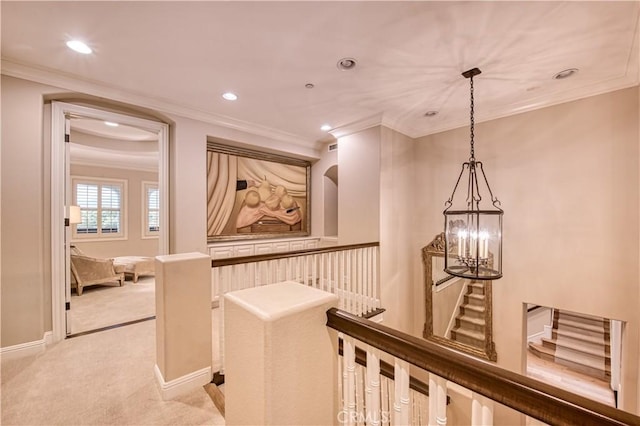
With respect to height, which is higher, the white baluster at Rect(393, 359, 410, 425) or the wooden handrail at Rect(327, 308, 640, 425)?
the wooden handrail at Rect(327, 308, 640, 425)

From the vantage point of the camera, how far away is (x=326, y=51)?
7.75ft

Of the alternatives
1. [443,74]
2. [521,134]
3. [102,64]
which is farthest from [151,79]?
[521,134]

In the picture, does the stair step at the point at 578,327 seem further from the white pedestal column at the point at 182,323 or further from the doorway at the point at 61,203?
the doorway at the point at 61,203

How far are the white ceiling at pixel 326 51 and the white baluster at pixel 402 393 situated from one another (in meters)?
2.23

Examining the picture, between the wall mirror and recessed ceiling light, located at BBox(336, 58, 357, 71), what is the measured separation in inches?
116

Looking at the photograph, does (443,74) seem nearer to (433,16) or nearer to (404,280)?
(433,16)

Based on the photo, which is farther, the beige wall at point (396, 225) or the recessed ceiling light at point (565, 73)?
the beige wall at point (396, 225)

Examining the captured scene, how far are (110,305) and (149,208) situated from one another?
3933 mm

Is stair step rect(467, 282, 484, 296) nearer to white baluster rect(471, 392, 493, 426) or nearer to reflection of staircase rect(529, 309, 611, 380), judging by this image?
reflection of staircase rect(529, 309, 611, 380)

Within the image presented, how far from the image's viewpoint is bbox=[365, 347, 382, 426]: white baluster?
1.00 meters

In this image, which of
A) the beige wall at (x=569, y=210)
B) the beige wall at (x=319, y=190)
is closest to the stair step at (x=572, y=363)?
the beige wall at (x=569, y=210)

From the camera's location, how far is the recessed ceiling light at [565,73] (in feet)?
8.82

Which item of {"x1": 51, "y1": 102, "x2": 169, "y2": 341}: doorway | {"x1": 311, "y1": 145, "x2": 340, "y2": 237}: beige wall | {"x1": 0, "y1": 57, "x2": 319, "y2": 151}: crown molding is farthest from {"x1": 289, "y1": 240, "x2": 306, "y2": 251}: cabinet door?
{"x1": 51, "y1": 102, "x2": 169, "y2": 341}: doorway

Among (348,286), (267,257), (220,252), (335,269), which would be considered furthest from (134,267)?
(348,286)
